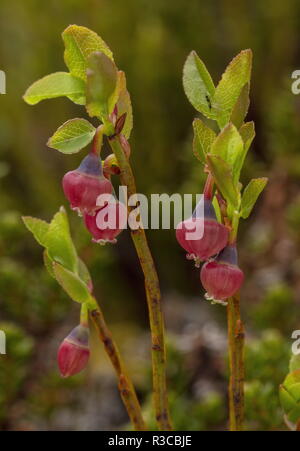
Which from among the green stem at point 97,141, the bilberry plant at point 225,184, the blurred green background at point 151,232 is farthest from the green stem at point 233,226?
the blurred green background at point 151,232

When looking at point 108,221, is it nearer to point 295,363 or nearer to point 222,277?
point 222,277

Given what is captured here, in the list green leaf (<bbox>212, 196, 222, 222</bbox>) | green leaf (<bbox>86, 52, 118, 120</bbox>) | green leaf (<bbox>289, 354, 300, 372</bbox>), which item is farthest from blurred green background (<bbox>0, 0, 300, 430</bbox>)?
green leaf (<bbox>86, 52, 118, 120</bbox>)

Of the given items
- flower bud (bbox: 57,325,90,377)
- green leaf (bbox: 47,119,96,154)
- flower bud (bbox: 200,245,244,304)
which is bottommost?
flower bud (bbox: 57,325,90,377)

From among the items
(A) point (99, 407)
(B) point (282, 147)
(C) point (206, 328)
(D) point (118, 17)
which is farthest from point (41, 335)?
(D) point (118, 17)

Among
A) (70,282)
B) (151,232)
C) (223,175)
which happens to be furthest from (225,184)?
(151,232)

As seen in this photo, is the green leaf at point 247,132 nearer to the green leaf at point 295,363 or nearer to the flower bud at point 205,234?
the flower bud at point 205,234

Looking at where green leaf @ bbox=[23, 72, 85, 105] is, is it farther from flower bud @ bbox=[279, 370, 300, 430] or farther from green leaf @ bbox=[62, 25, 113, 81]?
flower bud @ bbox=[279, 370, 300, 430]
